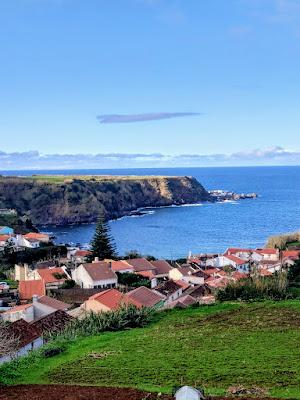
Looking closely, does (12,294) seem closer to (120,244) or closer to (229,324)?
(229,324)

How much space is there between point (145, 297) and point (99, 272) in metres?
13.2

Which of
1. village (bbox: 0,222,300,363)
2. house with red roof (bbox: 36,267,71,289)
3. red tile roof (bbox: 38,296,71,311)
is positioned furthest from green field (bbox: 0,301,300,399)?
house with red roof (bbox: 36,267,71,289)

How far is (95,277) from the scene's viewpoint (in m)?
42.1

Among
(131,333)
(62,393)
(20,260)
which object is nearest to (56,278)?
(20,260)

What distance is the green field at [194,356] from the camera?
1340 cm

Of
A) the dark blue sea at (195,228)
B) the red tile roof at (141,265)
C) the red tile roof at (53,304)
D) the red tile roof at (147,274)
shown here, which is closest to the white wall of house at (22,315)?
the red tile roof at (53,304)

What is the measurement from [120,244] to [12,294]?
4906cm

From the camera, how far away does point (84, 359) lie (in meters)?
16.4

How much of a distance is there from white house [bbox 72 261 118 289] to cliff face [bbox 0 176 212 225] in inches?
2921

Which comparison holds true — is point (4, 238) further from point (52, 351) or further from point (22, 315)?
point (52, 351)

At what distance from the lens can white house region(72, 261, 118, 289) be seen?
1649 inches

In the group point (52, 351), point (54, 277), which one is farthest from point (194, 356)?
point (54, 277)

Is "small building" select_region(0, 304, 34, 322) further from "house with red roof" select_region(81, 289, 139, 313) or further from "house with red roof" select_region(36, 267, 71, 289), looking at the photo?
"house with red roof" select_region(36, 267, 71, 289)

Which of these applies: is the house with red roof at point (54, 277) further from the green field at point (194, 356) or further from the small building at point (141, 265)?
the green field at point (194, 356)
